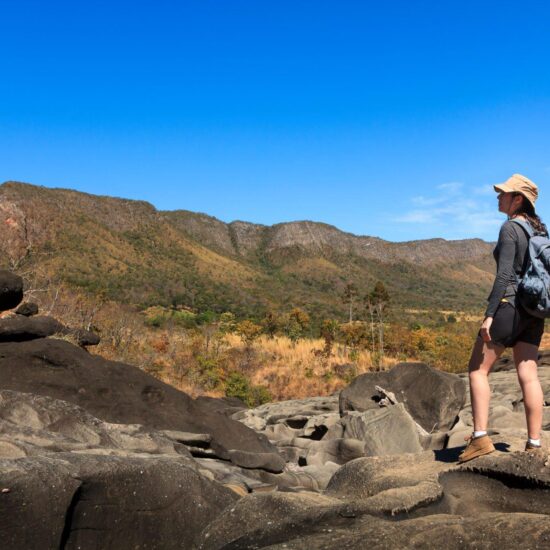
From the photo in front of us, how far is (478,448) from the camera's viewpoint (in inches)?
167

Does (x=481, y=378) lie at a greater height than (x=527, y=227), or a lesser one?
lesser

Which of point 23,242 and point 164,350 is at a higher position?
point 23,242

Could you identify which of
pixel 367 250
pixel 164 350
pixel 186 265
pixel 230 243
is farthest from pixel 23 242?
pixel 367 250

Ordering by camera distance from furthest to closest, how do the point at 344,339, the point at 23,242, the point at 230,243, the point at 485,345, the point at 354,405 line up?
the point at 230,243, the point at 344,339, the point at 23,242, the point at 354,405, the point at 485,345

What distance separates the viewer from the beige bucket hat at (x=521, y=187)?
4316 mm

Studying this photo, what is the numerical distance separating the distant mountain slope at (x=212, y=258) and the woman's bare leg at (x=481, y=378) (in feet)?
49.7

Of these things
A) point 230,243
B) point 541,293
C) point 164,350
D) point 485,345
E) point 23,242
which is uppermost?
point 230,243

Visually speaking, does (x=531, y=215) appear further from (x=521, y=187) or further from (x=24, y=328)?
(x=24, y=328)

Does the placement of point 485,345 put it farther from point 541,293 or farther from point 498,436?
point 498,436

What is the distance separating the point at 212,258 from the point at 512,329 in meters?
80.5

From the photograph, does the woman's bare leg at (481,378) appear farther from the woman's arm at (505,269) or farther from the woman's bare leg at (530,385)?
the woman's arm at (505,269)

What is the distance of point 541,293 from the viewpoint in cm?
397

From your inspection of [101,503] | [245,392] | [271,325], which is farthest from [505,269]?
[271,325]

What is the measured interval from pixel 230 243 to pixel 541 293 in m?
119
